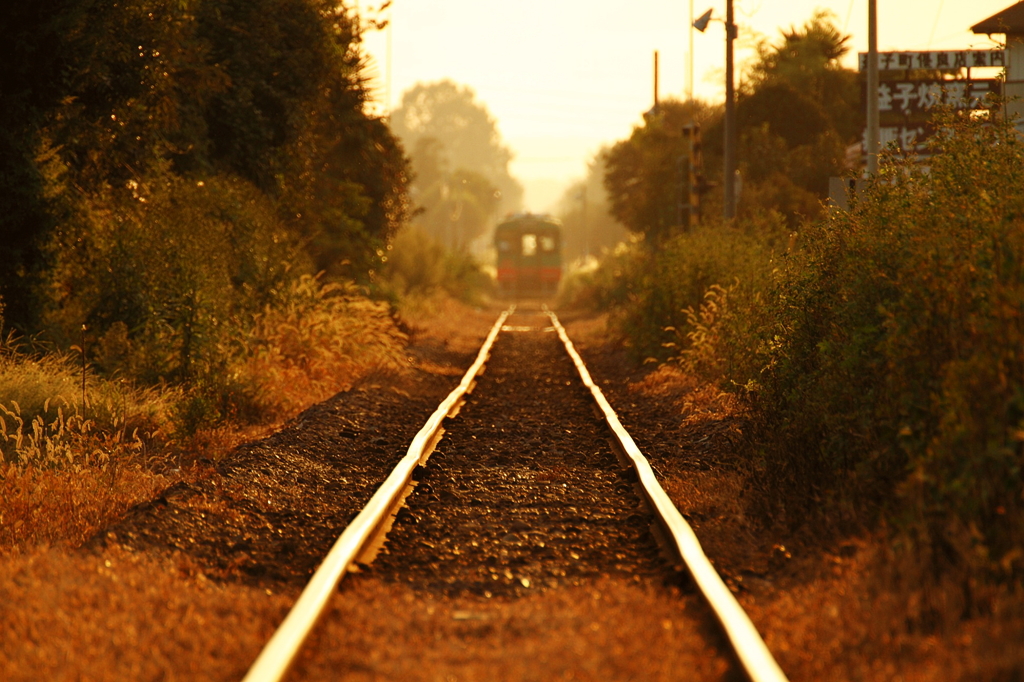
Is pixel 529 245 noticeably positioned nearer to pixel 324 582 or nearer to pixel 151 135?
pixel 151 135

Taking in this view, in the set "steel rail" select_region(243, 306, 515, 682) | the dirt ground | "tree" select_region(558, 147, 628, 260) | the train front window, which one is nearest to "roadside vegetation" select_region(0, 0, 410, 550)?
the dirt ground

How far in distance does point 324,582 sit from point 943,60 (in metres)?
25.4

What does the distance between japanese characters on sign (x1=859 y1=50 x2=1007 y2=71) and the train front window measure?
19328 mm

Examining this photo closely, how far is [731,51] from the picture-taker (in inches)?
808

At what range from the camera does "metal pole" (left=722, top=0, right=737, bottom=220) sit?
64.4 ft

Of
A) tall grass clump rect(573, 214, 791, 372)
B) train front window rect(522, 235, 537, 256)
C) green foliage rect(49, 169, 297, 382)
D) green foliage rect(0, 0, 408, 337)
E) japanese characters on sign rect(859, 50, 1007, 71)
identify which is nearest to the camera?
green foliage rect(0, 0, 408, 337)

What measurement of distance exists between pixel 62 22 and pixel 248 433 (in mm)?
4097

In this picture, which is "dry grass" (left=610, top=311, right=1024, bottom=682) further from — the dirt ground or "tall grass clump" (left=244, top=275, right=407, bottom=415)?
"tall grass clump" (left=244, top=275, right=407, bottom=415)

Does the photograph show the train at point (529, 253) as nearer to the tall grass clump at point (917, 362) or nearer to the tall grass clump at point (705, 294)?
the tall grass clump at point (705, 294)

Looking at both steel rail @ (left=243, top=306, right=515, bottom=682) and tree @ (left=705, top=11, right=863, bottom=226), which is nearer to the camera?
steel rail @ (left=243, top=306, right=515, bottom=682)

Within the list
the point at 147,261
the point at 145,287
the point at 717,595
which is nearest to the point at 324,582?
the point at 717,595

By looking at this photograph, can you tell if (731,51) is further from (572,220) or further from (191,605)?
(572,220)

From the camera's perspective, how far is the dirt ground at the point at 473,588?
384cm

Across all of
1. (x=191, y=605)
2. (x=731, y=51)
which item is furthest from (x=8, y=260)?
(x=731, y=51)
